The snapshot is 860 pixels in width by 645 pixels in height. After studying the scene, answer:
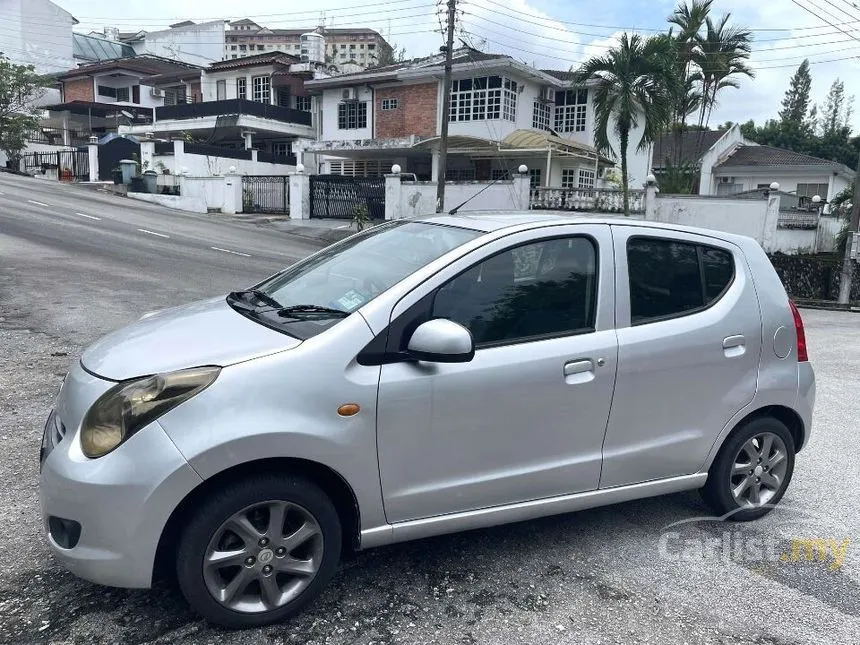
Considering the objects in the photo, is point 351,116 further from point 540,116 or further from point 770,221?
point 770,221

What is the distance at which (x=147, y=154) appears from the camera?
3266 cm

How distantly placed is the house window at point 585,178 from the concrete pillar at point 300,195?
11873mm

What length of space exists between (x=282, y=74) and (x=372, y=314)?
138 feet

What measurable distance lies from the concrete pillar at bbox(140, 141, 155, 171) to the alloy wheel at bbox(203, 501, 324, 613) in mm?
32814

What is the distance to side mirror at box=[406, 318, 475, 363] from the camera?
2.84 m

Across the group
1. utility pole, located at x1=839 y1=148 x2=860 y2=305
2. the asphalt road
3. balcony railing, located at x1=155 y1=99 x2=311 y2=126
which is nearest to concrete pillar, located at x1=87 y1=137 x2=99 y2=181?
balcony railing, located at x1=155 y1=99 x2=311 y2=126

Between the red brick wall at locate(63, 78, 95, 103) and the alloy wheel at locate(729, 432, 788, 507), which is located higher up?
the red brick wall at locate(63, 78, 95, 103)

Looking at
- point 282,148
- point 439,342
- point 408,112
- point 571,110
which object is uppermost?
point 571,110

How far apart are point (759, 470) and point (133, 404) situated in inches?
132

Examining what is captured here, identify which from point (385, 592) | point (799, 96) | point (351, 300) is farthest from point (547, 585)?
point (799, 96)

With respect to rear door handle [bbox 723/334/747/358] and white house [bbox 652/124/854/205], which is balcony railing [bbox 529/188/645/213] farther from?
rear door handle [bbox 723/334/747/358]

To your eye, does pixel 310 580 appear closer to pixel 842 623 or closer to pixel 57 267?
pixel 842 623

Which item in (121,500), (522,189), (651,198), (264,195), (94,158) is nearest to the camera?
(121,500)

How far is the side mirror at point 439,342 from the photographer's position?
112 inches
